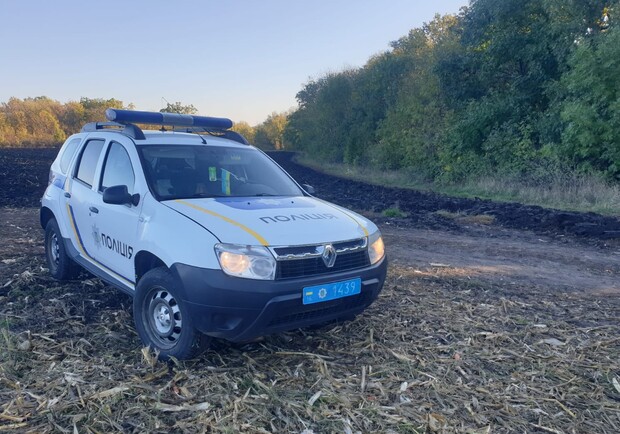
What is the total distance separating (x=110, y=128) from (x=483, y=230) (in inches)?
317

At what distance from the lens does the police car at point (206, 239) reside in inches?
140

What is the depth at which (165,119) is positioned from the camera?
560cm

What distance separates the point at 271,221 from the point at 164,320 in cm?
116

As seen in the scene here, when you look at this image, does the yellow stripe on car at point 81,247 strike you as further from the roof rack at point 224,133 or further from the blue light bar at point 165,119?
the roof rack at point 224,133

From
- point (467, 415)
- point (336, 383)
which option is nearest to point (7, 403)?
point (336, 383)

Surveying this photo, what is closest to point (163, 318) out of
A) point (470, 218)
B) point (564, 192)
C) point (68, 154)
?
point (68, 154)

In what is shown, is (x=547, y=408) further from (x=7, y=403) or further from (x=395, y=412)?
(x=7, y=403)

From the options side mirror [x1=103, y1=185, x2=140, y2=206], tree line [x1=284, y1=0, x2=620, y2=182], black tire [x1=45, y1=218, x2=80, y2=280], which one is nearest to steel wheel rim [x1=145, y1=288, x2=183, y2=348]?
side mirror [x1=103, y1=185, x2=140, y2=206]

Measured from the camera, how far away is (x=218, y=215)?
12.7 feet

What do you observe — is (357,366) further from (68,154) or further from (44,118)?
A: (44,118)

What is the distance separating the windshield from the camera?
449 cm

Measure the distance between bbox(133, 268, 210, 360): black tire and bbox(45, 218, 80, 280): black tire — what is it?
87.1 inches

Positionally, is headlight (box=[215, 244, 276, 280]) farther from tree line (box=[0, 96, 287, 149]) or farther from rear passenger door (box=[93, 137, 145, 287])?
tree line (box=[0, 96, 287, 149])

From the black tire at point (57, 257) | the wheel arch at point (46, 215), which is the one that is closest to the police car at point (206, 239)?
the black tire at point (57, 257)
